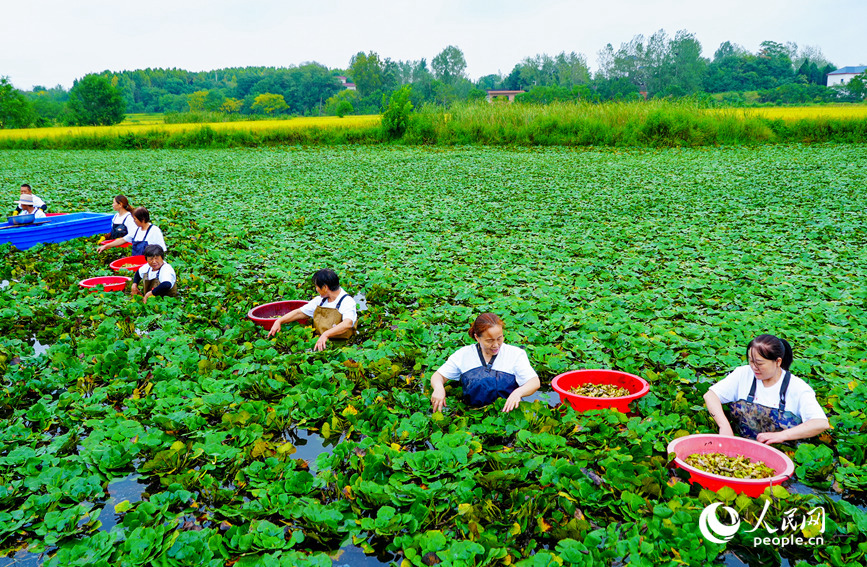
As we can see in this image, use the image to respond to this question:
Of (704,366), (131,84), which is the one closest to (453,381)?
(704,366)

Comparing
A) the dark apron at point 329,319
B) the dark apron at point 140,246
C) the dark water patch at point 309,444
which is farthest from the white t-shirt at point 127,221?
the dark water patch at point 309,444

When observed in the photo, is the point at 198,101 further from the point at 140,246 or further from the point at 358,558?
the point at 358,558

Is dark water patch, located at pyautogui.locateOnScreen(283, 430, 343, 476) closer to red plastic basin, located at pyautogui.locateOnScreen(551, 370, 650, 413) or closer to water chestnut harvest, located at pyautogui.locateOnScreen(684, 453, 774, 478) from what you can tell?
red plastic basin, located at pyautogui.locateOnScreen(551, 370, 650, 413)

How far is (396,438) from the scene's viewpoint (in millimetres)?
3182

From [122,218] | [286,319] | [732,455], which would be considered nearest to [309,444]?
[286,319]

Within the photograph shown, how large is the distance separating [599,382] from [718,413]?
2.79ft

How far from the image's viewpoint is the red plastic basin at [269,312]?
4.88m

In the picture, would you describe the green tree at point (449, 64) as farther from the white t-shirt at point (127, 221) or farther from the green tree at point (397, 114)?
the white t-shirt at point (127, 221)

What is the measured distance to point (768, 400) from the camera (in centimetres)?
302

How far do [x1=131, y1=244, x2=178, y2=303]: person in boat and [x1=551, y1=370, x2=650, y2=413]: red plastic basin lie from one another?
3681 millimetres

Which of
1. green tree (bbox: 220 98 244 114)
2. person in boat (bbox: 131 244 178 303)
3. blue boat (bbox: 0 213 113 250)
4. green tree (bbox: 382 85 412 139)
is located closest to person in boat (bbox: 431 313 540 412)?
person in boat (bbox: 131 244 178 303)

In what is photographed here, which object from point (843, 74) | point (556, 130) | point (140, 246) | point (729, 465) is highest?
point (843, 74)

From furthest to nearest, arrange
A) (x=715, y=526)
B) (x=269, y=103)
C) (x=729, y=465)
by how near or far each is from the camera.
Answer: (x=269, y=103), (x=729, y=465), (x=715, y=526)

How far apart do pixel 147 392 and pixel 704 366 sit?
3616mm
